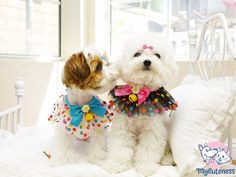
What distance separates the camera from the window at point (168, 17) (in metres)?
2.82

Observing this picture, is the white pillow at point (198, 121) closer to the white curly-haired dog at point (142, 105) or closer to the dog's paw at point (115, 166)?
the white curly-haired dog at point (142, 105)

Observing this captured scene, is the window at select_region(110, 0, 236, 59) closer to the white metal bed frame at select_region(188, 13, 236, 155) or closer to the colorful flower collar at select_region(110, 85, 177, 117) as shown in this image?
the white metal bed frame at select_region(188, 13, 236, 155)

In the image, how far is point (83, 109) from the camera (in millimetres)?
1319

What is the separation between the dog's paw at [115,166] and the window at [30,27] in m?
2.07

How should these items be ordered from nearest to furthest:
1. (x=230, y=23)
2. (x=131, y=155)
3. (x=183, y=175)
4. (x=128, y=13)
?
(x=183, y=175) < (x=131, y=155) < (x=230, y=23) < (x=128, y=13)

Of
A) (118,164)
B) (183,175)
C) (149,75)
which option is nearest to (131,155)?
(118,164)

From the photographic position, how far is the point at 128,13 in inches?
135

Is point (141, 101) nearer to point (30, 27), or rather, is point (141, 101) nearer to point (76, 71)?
point (76, 71)

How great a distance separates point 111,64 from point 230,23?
70.1 inches

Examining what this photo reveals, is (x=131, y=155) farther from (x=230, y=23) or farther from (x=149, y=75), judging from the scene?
(x=230, y=23)

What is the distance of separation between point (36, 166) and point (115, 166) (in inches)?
13.0

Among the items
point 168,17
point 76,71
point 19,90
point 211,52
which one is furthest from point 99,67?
point 168,17

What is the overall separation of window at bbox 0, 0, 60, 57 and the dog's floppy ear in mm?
1891

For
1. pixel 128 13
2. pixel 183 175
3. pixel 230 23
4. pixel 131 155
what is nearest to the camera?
pixel 183 175
